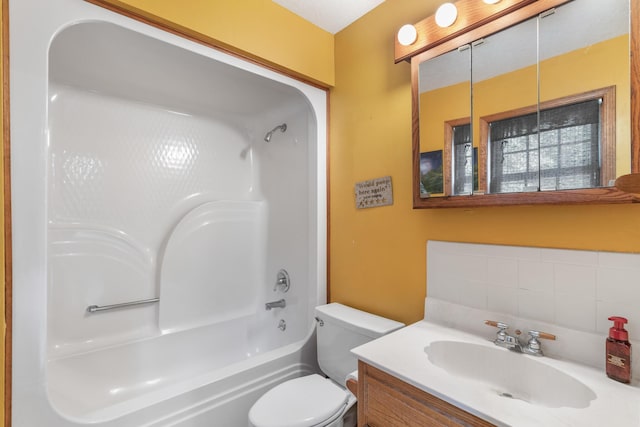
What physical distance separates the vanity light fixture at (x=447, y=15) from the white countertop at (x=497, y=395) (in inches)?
52.1

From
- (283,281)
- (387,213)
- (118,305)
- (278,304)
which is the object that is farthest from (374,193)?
(118,305)

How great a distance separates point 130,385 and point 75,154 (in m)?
1.52

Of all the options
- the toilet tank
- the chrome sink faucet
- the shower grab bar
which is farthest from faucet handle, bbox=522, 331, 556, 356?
the shower grab bar

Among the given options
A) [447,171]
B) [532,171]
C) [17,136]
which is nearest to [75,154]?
[17,136]

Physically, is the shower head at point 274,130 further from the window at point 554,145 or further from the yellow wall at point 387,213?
the window at point 554,145

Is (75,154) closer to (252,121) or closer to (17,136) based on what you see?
(17,136)

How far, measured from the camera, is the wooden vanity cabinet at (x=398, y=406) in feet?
2.60

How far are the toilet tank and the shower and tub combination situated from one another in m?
0.22

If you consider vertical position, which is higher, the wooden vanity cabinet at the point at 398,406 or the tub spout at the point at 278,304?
the wooden vanity cabinet at the point at 398,406

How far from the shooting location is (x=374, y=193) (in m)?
1.67

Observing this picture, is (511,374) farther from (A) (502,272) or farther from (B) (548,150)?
(B) (548,150)

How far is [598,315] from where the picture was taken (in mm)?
941

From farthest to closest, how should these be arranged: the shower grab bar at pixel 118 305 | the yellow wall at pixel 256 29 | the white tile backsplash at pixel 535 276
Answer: the shower grab bar at pixel 118 305 < the yellow wall at pixel 256 29 < the white tile backsplash at pixel 535 276

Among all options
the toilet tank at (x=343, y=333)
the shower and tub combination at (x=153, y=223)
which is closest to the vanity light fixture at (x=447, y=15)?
the shower and tub combination at (x=153, y=223)
